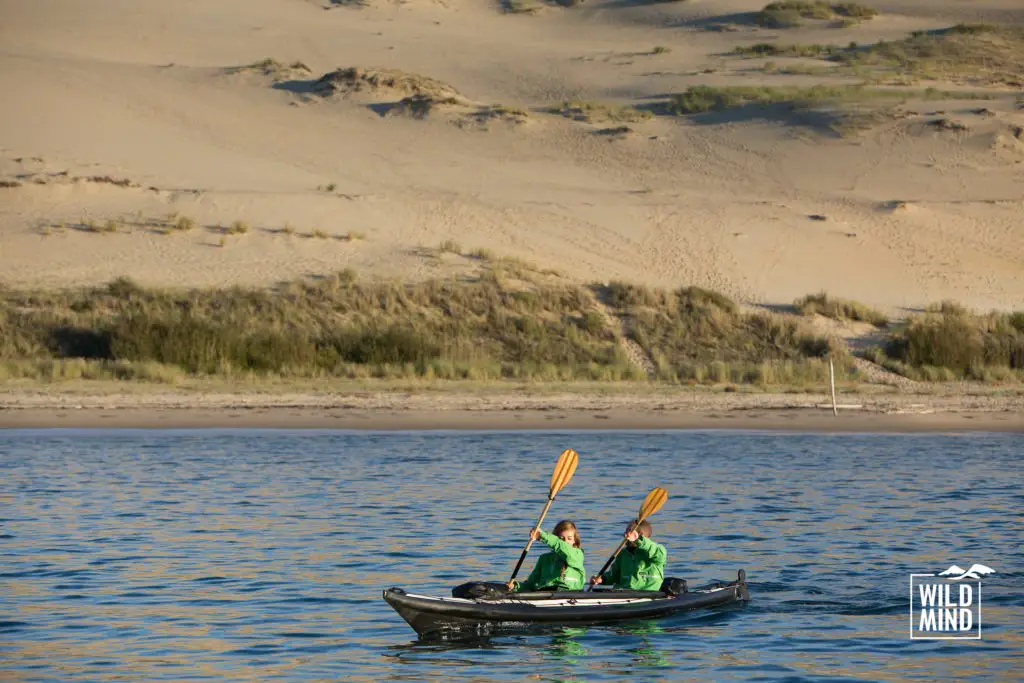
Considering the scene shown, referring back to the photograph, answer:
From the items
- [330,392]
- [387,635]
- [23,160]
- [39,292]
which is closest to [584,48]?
[23,160]

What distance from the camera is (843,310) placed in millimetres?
40938

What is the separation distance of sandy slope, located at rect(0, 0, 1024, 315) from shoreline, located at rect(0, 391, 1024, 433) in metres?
13.3

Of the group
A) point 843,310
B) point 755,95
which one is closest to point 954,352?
point 843,310

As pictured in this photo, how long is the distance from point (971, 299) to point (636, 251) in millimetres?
Result: 9938

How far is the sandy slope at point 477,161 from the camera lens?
47.0 meters

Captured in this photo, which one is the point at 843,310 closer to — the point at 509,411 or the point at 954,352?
the point at 954,352

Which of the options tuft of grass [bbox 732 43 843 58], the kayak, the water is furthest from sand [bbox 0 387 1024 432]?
tuft of grass [bbox 732 43 843 58]

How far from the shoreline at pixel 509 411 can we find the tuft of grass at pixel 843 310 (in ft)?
30.3

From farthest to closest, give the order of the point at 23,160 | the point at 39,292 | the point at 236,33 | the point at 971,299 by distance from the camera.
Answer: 1. the point at 236,33
2. the point at 23,160
3. the point at 971,299
4. the point at 39,292

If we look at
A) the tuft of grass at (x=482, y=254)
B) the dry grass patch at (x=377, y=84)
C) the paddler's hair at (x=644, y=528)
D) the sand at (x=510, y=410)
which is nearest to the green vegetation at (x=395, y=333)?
the tuft of grass at (x=482, y=254)

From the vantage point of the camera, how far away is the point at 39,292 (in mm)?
39656

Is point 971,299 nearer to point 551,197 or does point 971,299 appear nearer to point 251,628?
point 551,197

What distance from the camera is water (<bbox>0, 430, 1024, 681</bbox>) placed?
12.0 m

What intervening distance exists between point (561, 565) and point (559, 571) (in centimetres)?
5
